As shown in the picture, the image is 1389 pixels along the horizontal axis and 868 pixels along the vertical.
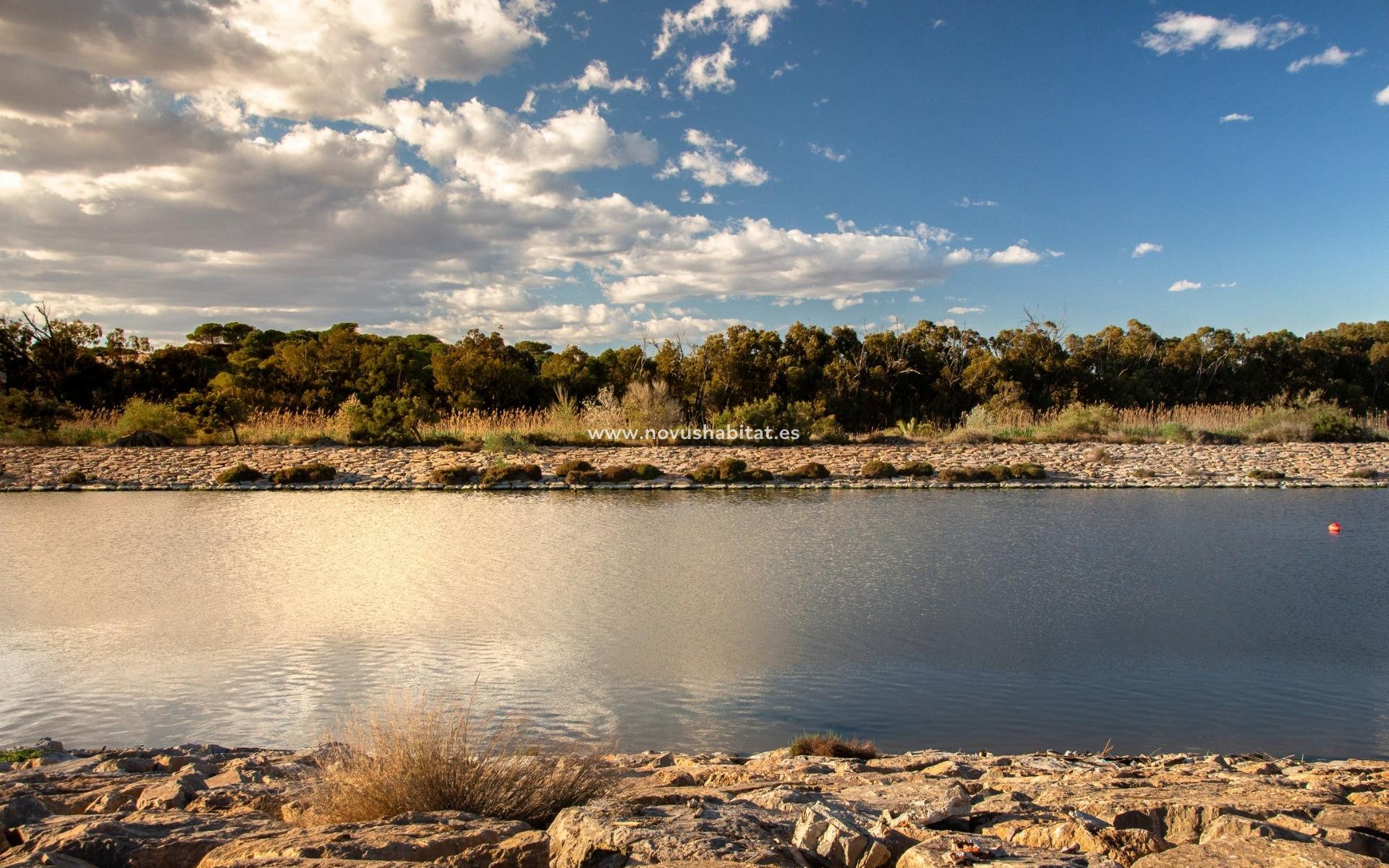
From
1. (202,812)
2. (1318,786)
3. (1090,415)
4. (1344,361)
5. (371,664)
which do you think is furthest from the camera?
(1344,361)

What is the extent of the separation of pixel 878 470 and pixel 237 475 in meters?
13.6

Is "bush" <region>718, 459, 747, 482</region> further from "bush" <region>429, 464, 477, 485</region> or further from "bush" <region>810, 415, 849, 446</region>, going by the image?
"bush" <region>810, 415, 849, 446</region>

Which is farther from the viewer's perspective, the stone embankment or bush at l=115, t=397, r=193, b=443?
bush at l=115, t=397, r=193, b=443

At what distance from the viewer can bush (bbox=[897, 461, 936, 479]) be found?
1831 cm

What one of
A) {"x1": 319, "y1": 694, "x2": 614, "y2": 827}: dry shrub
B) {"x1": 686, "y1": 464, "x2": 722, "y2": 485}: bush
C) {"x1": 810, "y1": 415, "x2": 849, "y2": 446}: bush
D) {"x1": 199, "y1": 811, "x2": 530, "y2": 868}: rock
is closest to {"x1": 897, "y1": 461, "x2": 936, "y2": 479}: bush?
{"x1": 686, "y1": 464, "x2": 722, "y2": 485}: bush

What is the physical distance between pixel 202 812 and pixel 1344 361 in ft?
132

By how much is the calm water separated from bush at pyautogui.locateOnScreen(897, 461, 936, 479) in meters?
5.09

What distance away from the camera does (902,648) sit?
257 inches

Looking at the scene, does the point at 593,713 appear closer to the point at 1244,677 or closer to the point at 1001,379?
the point at 1244,677

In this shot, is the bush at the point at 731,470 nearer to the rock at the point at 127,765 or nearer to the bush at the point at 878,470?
the bush at the point at 878,470

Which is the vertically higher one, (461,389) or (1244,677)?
(461,389)

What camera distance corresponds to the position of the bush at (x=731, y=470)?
18.2 meters

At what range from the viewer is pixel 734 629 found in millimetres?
7172

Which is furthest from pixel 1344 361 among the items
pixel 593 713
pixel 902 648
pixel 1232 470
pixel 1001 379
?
pixel 593 713
